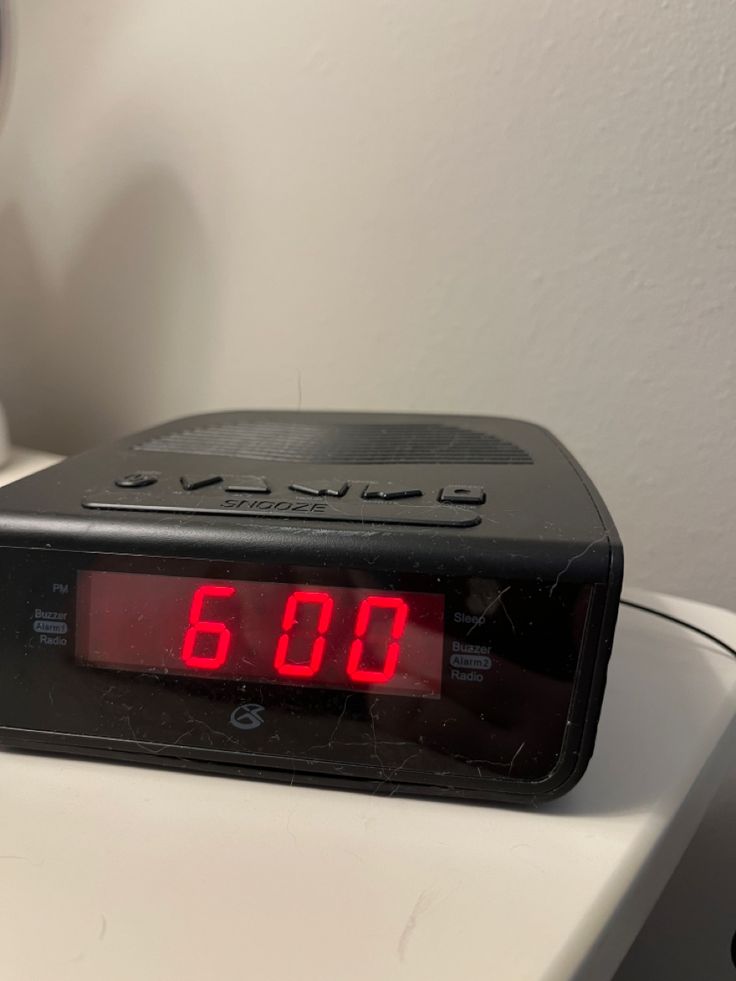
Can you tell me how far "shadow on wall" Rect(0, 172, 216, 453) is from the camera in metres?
0.89

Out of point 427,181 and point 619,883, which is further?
point 427,181

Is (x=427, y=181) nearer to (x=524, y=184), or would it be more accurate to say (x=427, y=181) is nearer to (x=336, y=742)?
(x=524, y=184)

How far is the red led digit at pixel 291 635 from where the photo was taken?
0.41 meters

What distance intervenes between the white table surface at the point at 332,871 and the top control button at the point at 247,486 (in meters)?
0.15

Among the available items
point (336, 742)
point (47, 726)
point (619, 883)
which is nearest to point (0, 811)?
point (47, 726)

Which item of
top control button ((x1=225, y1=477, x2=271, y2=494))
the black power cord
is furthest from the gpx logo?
the black power cord

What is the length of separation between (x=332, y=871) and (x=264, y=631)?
0.37ft

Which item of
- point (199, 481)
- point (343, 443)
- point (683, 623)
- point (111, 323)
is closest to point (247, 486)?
point (199, 481)

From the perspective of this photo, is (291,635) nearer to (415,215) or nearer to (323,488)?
(323,488)

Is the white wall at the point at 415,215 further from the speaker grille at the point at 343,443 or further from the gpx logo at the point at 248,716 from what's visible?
the gpx logo at the point at 248,716

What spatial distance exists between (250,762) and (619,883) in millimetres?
181

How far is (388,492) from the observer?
442mm

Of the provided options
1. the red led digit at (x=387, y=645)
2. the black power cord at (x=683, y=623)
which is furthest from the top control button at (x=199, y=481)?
the black power cord at (x=683, y=623)

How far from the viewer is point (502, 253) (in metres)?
0.76
